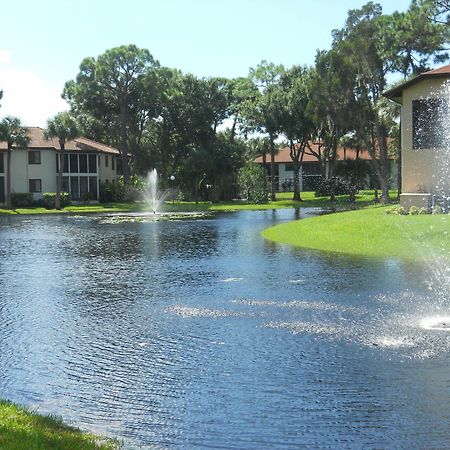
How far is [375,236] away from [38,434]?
19944 millimetres

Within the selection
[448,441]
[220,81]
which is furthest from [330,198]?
[448,441]

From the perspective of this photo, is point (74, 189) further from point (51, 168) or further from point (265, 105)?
point (265, 105)

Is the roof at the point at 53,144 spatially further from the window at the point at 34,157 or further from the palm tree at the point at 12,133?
the palm tree at the point at 12,133

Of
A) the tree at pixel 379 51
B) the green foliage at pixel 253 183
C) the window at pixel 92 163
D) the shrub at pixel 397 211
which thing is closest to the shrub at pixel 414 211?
the shrub at pixel 397 211

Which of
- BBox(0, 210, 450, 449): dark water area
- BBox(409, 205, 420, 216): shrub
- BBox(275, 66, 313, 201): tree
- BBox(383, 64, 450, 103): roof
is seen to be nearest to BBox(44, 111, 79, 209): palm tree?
BBox(275, 66, 313, 201): tree

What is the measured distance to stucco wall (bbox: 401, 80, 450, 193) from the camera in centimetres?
3281

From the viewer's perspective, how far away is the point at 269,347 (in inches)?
422

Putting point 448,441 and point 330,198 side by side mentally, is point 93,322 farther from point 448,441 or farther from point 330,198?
point 330,198

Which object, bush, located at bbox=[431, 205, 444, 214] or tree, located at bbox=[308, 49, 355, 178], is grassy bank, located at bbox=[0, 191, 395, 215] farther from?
bush, located at bbox=[431, 205, 444, 214]

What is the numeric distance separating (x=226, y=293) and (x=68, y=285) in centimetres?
433

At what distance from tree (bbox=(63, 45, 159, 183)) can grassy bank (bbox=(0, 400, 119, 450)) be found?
72244 millimetres

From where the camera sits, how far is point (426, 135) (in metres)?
33.3

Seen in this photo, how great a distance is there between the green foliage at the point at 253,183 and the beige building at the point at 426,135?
38.1 metres

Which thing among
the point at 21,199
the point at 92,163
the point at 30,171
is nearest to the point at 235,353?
the point at 21,199
